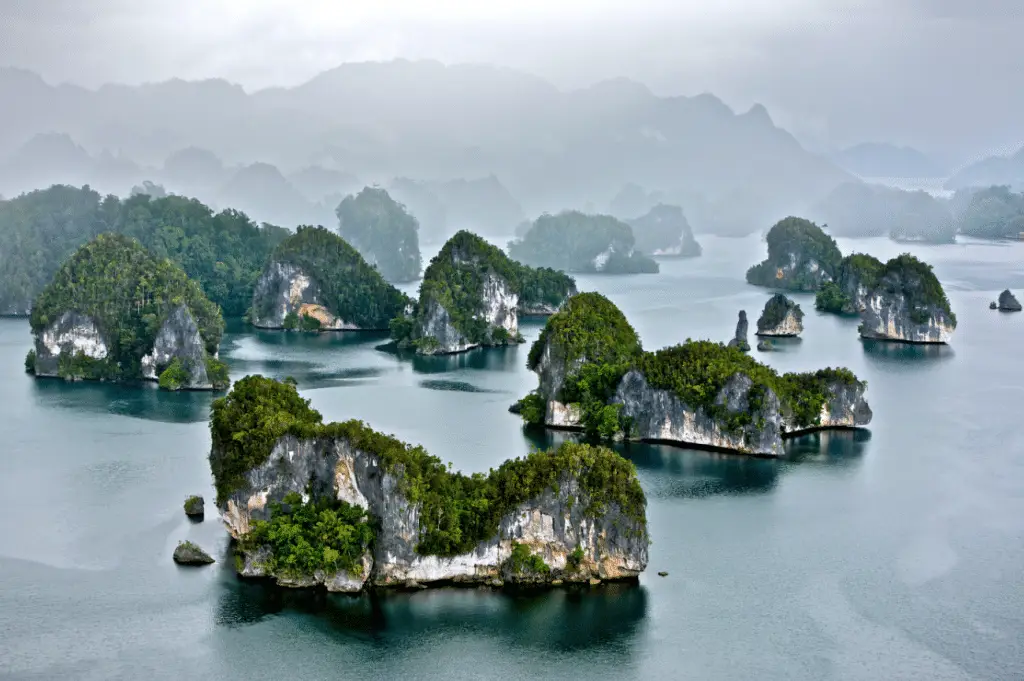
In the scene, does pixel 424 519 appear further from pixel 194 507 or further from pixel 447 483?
pixel 194 507

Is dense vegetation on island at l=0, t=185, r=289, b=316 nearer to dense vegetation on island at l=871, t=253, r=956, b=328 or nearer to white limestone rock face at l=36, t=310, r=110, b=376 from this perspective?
white limestone rock face at l=36, t=310, r=110, b=376

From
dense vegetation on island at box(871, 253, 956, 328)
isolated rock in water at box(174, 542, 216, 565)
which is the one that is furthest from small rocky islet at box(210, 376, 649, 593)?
dense vegetation on island at box(871, 253, 956, 328)

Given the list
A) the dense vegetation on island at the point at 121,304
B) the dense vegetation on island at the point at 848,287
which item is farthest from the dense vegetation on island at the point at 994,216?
the dense vegetation on island at the point at 121,304

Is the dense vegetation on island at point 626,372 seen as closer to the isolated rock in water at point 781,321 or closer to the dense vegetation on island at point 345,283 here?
the isolated rock in water at point 781,321

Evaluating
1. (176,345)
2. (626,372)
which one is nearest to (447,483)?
(626,372)

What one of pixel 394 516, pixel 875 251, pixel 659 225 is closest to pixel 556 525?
pixel 394 516

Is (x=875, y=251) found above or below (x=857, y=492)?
above

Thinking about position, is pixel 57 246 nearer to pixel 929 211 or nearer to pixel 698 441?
pixel 698 441
